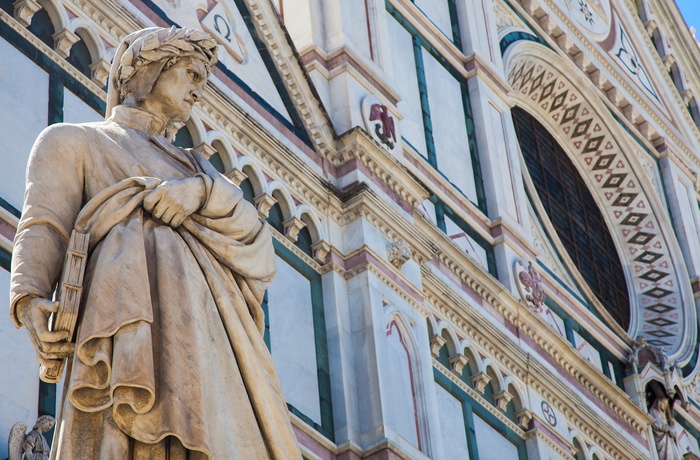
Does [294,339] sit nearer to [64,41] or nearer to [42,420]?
[64,41]

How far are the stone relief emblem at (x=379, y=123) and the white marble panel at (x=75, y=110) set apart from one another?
2991 millimetres

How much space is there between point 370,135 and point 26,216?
7.29 meters

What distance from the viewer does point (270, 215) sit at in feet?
34.1

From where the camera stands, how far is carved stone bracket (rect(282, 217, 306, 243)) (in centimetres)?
1038

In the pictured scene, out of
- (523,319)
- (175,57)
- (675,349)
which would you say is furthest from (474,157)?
(175,57)

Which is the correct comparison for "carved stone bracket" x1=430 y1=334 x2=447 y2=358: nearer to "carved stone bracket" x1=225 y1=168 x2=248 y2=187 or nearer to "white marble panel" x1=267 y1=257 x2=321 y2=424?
"white marble panel" x1=267 y1=257 x2=321 y2=424

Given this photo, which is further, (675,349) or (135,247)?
(675,349)

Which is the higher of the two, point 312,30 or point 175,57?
point 312,30

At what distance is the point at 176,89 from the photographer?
474cm

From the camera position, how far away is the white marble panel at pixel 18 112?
8.07 m

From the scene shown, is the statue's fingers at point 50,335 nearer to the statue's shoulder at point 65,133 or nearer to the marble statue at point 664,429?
the statue's shoulder at point 65,133

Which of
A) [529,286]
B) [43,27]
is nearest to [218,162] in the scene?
[43,27]

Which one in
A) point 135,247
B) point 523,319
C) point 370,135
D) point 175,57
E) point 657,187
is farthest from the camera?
point 657,187

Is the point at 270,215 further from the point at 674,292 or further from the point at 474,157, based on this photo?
the point at 674,292
